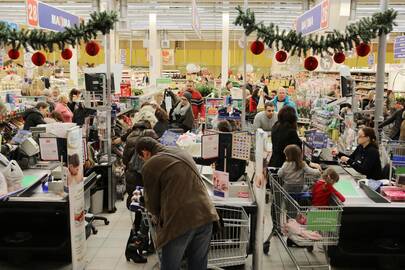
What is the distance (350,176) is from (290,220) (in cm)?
165

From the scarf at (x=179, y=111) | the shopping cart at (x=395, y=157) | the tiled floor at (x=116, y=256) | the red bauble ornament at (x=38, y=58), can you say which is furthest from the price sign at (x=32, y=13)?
the shopping cart at (x=395, y=157)

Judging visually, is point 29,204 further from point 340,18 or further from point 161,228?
point 340,18

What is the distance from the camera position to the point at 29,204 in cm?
463

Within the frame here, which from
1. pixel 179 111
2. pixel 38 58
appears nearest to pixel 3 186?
pixel 38 58

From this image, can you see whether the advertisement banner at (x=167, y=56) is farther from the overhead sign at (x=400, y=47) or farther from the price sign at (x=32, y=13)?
the price sign at (x=32, y=13)

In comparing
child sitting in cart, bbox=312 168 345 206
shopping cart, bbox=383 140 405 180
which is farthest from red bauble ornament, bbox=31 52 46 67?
shopping cart, bbox=383 140 405 180

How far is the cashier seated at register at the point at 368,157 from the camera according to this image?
5707mm

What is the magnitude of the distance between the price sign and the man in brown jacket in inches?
125

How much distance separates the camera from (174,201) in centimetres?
361

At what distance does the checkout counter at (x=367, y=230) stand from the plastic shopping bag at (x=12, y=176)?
10.6 ft

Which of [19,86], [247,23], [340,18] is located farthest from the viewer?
[19,86]

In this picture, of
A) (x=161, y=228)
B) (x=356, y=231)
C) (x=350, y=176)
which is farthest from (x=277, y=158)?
(x=161, y=228)

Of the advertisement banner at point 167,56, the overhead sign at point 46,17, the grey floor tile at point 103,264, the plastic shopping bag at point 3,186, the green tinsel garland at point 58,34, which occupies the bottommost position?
the grey floor tile at point 103,264

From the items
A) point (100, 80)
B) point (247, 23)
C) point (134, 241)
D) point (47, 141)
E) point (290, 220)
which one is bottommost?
point (134, 241)
